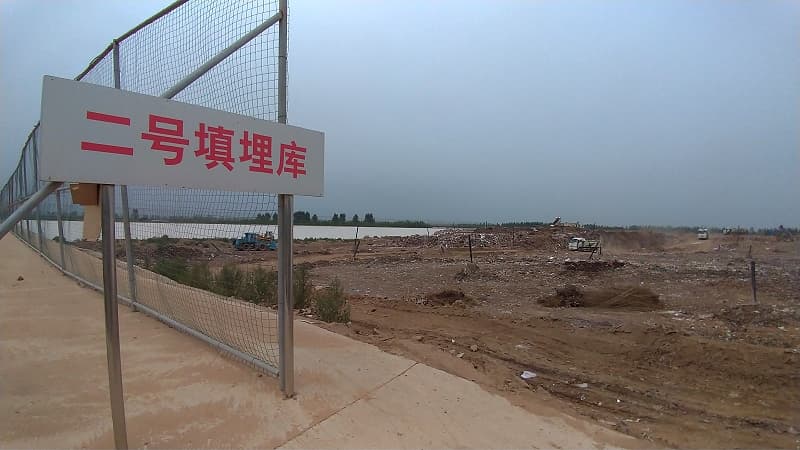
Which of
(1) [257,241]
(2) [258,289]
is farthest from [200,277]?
(1) [257,241]

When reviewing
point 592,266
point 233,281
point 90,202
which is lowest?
point 592,266

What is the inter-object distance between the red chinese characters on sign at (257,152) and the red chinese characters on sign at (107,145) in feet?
2.28

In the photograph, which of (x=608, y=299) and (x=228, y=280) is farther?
(x=608, y=299)

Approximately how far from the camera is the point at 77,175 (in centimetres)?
211

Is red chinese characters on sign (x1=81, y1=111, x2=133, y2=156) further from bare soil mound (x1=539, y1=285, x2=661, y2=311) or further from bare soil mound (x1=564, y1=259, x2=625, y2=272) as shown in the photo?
bare soil mound (x1=564, y1=259, x2=625, y2=272)

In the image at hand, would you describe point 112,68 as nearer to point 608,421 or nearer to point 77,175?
point 77,175

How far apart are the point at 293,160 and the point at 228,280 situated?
5597mm

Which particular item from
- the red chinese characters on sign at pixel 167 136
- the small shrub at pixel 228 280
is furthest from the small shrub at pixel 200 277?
the red chinese characters on sign at pixel 167 136

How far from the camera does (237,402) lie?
3.29m

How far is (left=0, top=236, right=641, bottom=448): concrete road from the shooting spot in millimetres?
2869

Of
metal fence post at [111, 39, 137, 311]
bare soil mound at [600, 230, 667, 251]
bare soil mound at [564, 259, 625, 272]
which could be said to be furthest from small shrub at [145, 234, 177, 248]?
bare soil mound at [600, 230, 667, 251]

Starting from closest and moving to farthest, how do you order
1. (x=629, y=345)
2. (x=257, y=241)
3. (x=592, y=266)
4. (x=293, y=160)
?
(x=293, y=160) < (x=257, y=241) < (x=629, y=345) < (x=592, y=266)

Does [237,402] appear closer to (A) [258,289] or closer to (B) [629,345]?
(A) [258,289]

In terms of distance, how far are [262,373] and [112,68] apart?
383cm
